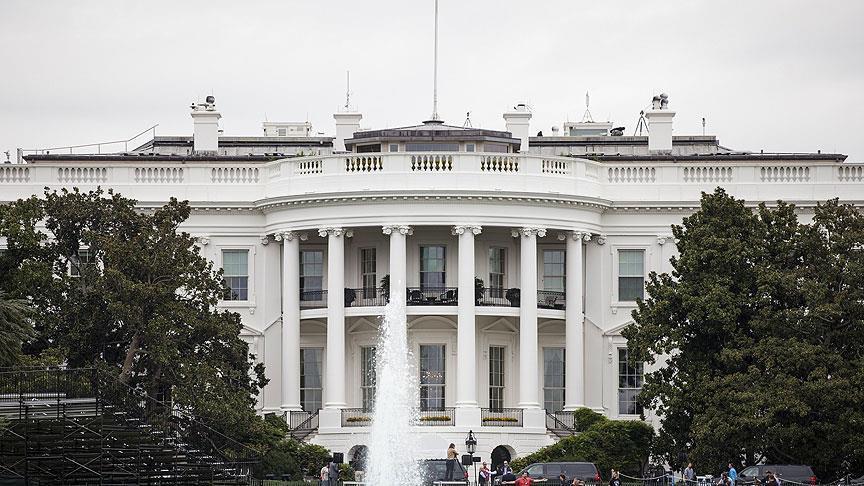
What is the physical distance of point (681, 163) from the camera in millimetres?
89875

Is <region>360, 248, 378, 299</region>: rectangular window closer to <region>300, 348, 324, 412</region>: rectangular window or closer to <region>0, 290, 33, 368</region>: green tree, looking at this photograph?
<region>300, 348, 324, 412</region>: rectangular window

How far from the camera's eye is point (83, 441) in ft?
222

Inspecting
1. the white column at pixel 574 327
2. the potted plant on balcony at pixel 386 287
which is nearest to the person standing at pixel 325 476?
the potted plant on balcony at pixel 386 287

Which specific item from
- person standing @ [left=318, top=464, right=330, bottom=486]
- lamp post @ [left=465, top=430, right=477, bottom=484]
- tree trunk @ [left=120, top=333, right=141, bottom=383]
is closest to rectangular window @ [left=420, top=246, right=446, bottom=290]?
lamp post @ [left=465, top=430, right=477, bottom=484]

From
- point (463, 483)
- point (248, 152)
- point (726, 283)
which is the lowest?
point (463, 483)

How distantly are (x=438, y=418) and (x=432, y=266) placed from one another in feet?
21.4

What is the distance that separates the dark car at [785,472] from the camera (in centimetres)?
7254

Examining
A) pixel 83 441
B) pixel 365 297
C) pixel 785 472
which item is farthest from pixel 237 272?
pixel 785 472

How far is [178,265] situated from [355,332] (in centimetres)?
1229

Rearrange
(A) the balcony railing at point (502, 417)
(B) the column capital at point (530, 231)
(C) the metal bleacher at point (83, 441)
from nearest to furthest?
(C) the metal bleacher at point (83, 441), (A) the balcony railing at point (502, 417), (B) the column capital at point (530, 231)

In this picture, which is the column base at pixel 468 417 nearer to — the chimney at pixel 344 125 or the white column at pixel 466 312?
the white column at pixel 466 312

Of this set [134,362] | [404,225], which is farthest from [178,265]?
[404,225]

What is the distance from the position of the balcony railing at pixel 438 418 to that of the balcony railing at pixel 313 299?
6600 mm

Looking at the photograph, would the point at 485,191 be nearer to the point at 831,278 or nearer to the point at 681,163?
the point at 681,163
